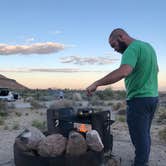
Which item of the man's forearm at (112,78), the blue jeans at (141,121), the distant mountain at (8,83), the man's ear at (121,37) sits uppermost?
the distant mountain at (8,83)

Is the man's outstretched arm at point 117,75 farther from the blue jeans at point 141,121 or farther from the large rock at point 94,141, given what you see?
the large rock at point 94,141

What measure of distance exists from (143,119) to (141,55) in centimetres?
88

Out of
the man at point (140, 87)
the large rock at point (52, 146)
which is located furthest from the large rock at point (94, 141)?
the man at point (140, 87)

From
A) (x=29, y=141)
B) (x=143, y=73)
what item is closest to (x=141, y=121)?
(x=143, y=73)

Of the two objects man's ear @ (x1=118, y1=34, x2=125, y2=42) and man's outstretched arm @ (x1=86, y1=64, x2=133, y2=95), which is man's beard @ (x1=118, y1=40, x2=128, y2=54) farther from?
man's outstretched arm @ (x1=86, y1=64, x2=133, y2=95)

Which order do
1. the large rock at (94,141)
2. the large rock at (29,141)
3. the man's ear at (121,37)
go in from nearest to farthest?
the man's ear at (121,37)
the large rock at (94,141)
the large rock at (29,141)

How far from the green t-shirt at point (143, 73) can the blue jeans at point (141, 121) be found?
0.10 metres

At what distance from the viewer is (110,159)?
6.27 metres

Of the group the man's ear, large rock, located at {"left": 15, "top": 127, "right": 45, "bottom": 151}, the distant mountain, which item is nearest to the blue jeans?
the man's ear

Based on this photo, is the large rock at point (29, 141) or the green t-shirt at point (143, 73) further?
the large rock at point (29, 141)

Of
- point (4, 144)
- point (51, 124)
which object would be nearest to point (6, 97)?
point (4, 144)

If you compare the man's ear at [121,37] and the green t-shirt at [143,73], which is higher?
the man's ear at [121,37]

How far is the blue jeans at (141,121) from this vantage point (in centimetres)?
528

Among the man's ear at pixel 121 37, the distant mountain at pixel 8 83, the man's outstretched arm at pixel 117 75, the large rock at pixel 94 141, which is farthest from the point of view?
the distant mountain at pixel 8 83
